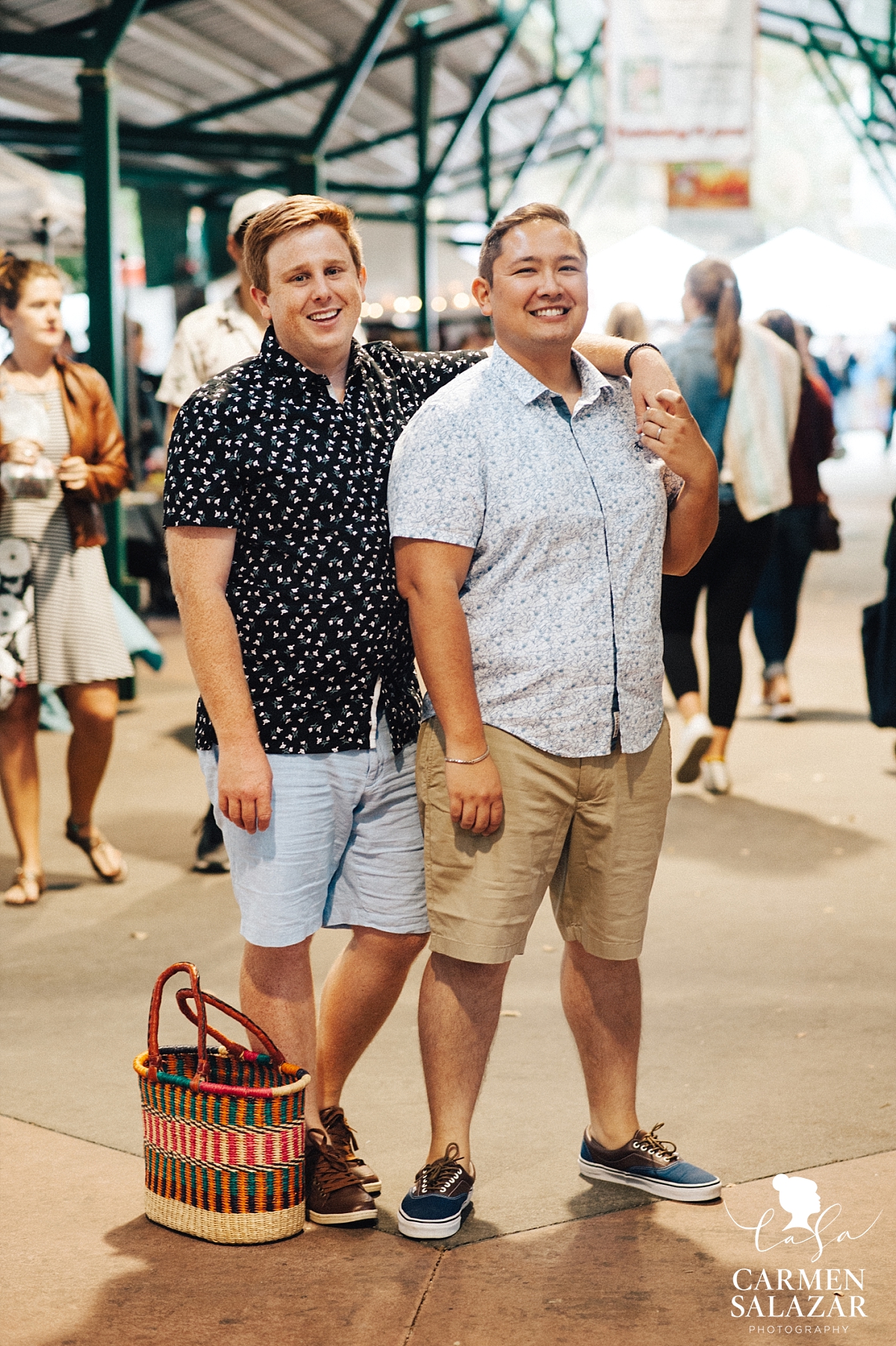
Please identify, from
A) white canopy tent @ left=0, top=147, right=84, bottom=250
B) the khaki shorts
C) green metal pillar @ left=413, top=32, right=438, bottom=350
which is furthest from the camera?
green metal pillar @ left=413, top=32, right=438, bottom=350

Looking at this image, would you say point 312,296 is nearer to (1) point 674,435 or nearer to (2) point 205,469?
(2) point 205,469

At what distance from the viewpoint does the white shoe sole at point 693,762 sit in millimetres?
6312

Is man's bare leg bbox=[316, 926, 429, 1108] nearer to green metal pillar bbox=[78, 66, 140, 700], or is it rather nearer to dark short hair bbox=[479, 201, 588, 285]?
dark short hair bbox=[479, 201, 588, 285]

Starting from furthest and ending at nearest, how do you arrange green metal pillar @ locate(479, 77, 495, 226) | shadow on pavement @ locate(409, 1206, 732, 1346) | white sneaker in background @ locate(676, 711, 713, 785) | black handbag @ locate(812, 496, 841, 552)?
1. green metal pillar @ locate(479, 77, 495, 226)
2. black handbag @ locate(812, 496, 841, 552)
3. white sneaker in background @ locate(676, 711, 713, 785)
4. shadow on pavement @ locate(409, 1206, 732, 1346)

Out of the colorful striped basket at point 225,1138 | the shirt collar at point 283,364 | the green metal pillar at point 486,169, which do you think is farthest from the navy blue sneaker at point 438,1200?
the green metal pillar at point 486,169

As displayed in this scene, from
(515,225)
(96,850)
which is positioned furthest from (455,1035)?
(96,850)

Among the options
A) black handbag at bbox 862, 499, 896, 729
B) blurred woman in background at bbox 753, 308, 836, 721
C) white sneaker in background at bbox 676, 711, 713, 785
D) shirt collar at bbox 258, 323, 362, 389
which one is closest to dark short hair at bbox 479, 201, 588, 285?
shirt collar at bbox 258, 323, 362, 389

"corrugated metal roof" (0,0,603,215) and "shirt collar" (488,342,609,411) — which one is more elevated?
"corrugated metal roof" (0,0,603,215)

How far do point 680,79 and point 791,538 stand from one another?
253 inches

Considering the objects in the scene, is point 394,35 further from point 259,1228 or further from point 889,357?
point 889,357

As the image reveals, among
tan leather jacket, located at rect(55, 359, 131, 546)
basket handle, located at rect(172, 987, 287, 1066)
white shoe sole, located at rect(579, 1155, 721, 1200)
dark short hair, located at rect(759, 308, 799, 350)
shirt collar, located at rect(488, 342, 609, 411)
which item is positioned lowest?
white shoe sole, located at rect(579, 1155, 721, 1200)

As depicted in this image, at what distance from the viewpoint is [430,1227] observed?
9.72 ft

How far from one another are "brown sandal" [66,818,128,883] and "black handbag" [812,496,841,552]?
4.29 metres

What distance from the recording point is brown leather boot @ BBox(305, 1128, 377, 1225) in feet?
10.0
